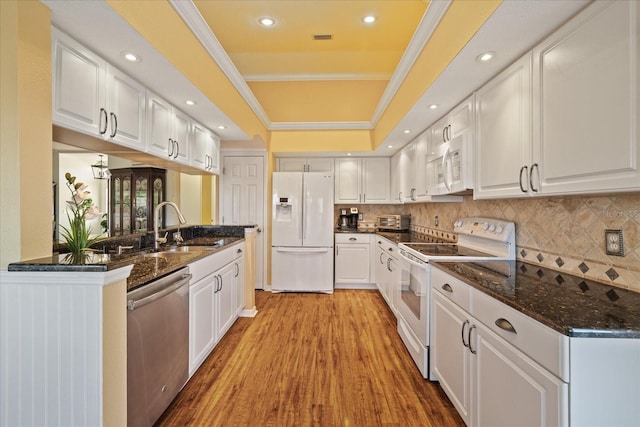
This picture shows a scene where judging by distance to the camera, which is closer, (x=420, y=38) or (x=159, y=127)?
(x=420, y=38)

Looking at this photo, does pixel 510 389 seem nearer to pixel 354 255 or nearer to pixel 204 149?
pixel 204 149

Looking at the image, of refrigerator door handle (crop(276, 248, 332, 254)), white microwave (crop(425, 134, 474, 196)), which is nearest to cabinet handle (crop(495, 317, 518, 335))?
white microwave (crop(425, 134, 474, 196))

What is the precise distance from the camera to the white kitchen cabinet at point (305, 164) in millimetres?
4879

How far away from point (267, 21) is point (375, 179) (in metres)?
2.68

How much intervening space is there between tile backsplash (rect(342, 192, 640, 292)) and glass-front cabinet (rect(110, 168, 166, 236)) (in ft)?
10.6

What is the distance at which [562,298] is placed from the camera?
1207 millimetres

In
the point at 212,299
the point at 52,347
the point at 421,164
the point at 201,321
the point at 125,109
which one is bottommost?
the point at 201,321

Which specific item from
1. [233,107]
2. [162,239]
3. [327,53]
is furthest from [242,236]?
[327,53]

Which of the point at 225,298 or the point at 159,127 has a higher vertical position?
the point at 159,127

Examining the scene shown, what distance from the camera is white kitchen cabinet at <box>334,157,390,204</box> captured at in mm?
4828

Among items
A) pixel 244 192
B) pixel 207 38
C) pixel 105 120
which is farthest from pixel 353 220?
pixel 105 120

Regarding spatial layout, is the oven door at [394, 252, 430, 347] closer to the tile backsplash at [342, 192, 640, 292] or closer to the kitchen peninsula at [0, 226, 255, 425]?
the tile backsplash at [342, 192, 640, 292]

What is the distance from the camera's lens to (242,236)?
3.51 metres

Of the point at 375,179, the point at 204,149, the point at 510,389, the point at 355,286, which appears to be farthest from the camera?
the point at 375,179
